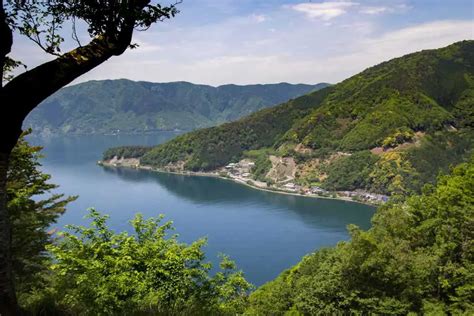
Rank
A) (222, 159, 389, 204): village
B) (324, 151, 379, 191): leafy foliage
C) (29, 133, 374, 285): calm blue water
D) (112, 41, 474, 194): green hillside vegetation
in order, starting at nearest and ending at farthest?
(29, 133, 374, 285): calm blue water → (222, 159, 389, 204): village → (324, 151, 379, 191): leafy foliage → (112, 41, 474, 194): green hillside vegetation

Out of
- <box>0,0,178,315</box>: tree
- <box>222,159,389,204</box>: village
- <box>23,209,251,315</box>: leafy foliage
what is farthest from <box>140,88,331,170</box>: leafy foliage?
<box>0,0,178,315</box>: tree

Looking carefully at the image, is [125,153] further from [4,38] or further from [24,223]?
[4,38]

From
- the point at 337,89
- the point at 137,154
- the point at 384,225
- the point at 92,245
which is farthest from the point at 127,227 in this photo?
the point at 337,89

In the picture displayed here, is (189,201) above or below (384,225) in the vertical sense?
below

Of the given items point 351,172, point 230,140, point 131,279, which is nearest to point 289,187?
point 351,172

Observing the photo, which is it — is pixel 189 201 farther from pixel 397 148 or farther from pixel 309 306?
pixel 309 306

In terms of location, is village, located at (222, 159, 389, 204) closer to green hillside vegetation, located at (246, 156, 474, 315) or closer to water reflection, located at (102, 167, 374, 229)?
water reflection, located at (102, 167, 374, 229)
